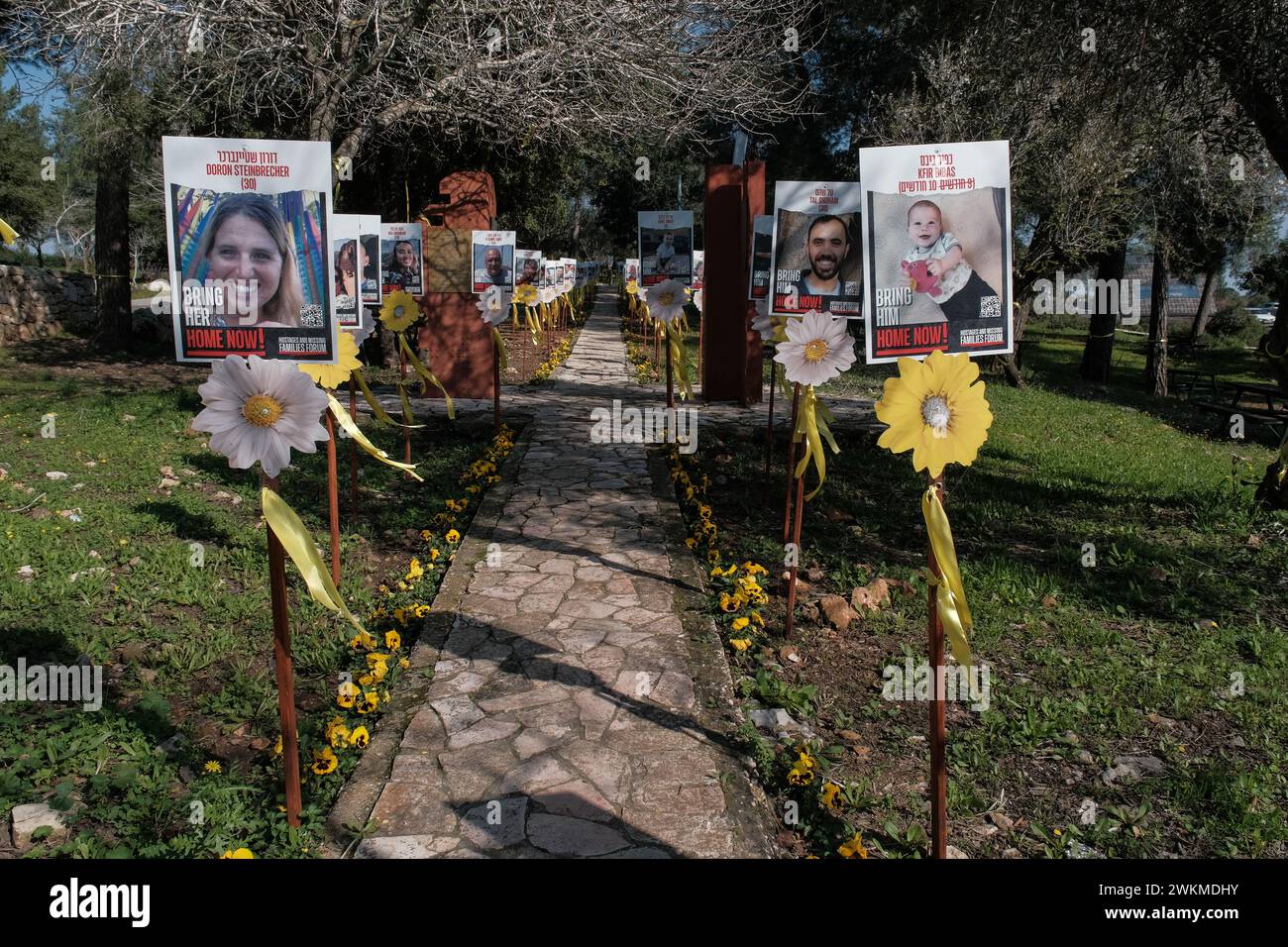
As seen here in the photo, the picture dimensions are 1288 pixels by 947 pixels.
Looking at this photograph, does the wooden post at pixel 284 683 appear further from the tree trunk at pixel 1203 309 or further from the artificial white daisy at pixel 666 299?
the tree trunk at pixel 1203 309

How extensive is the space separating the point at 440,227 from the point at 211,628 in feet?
24.9

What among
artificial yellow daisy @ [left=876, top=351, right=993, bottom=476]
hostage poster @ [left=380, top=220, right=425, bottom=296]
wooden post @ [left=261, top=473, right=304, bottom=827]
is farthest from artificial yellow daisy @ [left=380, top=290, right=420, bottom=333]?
artificial yellow daisy @ [left=876, top=351, right=993, bottom=476]

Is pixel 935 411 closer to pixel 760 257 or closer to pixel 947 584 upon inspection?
pixel 947 584

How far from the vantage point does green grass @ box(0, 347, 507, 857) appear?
3064 millimetres

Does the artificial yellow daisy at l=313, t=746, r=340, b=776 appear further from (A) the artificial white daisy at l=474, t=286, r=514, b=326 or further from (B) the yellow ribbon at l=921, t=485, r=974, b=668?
(A) the artificial white daisy at l=474, t=286, r=514, b=326

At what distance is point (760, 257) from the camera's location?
30.4 ft

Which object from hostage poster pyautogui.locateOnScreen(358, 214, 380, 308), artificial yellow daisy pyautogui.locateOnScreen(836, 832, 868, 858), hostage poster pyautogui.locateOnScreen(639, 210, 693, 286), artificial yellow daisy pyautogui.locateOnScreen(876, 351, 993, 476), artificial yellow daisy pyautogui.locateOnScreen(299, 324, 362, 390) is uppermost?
hostage poster pyautogui.locateOnScreen(639, 210, 693, 286)

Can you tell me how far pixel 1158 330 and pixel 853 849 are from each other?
762 inches

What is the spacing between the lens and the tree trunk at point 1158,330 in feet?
60.4

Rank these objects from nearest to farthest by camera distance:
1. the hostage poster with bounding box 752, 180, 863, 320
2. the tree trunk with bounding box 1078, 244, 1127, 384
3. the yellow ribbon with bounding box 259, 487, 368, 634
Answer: the yellow ribbon with bounding box 259, 487, 368, 634 → the hostage poster with bounding box 752, 180, 863, 320 → the tree trunk with bounding box 1078, 244, 1127, 384

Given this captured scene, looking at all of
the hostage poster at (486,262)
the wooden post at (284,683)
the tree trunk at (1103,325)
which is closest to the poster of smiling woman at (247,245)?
the wooden post at (284,683)

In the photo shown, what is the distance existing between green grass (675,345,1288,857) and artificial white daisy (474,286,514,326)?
299 centimetres

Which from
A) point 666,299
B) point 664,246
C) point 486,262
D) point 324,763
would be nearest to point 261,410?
point 324,763

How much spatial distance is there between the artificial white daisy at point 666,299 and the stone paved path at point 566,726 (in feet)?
10.1
